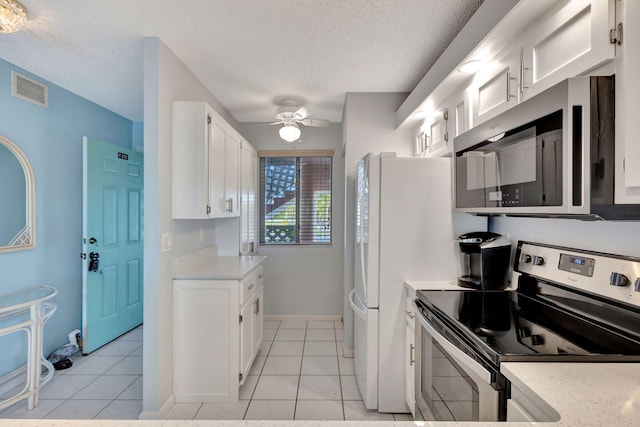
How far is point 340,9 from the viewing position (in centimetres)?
176

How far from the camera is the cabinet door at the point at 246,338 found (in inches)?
92.0

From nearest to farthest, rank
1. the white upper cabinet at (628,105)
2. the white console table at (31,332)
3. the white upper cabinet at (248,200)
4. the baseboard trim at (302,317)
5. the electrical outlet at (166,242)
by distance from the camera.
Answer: the white upper cabinet at (628,105) → the white console table at (31,332) → the electrical outlet at (166,242) → the white upper cabinet at (248,200) → the baseboard trim at (302,317)

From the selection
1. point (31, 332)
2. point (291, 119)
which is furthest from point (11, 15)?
Answer: point (291, 119)

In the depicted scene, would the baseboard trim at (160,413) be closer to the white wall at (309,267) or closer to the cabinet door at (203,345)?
the cabinet door at (203,345)

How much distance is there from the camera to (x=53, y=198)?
2.75 metres

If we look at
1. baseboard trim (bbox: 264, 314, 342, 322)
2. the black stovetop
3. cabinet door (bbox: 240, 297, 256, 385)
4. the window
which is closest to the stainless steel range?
the black stovetop

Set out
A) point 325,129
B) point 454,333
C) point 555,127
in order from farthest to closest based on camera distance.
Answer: point 325,129 → point 454,333 → point 555,127

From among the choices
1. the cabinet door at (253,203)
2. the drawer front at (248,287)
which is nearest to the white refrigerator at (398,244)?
the drawer front at (248,287)

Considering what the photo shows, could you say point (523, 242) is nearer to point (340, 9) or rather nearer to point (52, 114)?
point (340, 9)

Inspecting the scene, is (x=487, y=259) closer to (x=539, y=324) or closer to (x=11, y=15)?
(x=539, y=324)

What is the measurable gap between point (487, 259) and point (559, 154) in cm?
87

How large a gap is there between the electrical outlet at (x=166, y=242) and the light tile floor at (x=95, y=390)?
43.3 inches

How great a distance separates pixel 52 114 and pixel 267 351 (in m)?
2.83

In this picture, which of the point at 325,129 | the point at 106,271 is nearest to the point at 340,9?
the point at 325,129
